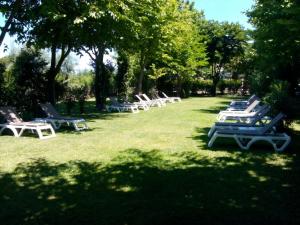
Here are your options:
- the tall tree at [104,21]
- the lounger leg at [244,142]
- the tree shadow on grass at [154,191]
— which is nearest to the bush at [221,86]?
the tall tree at [104,21]

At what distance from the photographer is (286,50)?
19.6m

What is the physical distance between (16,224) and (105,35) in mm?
14776

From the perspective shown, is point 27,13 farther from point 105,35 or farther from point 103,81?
point 103,81

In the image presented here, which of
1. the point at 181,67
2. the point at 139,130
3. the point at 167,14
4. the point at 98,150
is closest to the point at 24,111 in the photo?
the point at 139,130

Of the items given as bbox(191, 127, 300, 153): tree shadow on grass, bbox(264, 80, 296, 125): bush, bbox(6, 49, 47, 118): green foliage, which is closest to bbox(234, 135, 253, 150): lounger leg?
bbox(191, 127, 300, 153): tree shadow on grass

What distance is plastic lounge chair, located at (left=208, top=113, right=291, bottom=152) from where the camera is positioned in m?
10.8

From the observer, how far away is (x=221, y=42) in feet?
174

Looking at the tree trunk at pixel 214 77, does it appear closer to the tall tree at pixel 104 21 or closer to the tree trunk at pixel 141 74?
the tree trunk at pixel 141 74

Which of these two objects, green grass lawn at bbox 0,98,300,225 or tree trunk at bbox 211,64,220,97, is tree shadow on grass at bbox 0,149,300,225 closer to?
green grass lawn at bbox 0,98,300,225

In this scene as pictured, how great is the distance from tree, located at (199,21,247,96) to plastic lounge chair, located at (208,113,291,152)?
41589mm

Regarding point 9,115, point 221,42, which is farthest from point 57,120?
point 221,42

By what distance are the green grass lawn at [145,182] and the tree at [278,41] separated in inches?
296

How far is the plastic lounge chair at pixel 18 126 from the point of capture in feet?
44.4

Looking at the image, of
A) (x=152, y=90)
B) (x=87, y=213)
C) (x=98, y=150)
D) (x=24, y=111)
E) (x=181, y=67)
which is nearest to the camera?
(x=87, y=213)
